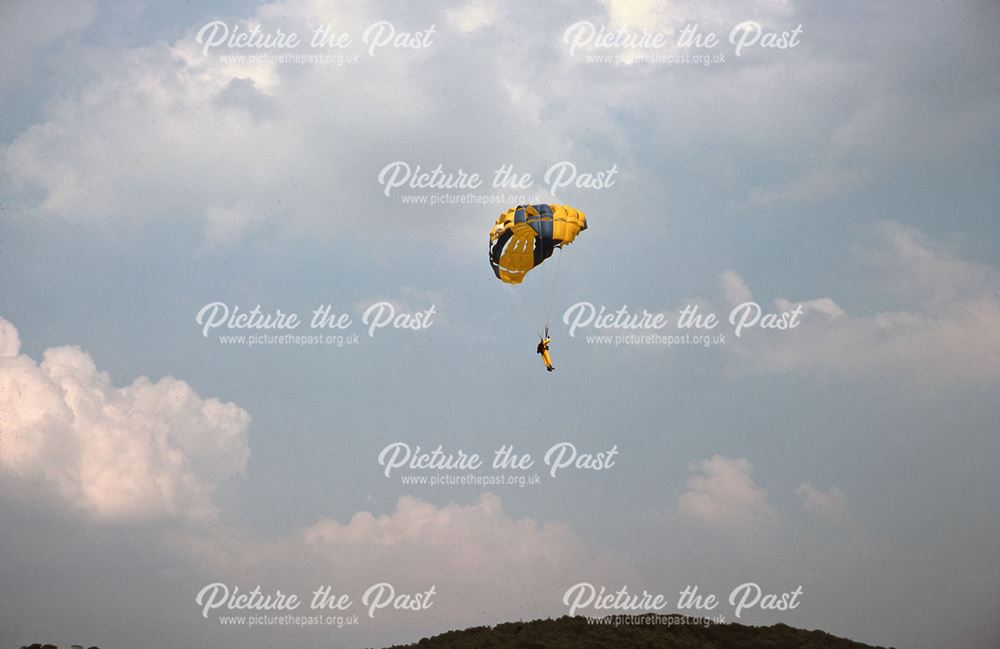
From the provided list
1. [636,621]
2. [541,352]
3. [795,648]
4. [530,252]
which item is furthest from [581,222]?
[795,648]

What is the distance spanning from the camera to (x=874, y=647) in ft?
115

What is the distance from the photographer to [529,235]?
36125mm

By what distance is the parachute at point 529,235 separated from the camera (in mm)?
36031

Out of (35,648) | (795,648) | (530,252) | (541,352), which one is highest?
(530,252)

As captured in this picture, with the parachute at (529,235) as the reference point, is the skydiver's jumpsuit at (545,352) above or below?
below

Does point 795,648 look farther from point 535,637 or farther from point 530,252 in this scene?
point 530,252

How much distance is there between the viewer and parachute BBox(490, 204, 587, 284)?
3603 cm

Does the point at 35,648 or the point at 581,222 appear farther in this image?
the point at 581,222

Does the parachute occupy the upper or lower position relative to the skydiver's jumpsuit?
upper

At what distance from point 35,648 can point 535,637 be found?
684 inches

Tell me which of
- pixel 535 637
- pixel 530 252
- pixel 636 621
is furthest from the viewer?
pixel 530 252

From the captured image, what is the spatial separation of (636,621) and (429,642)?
753cm

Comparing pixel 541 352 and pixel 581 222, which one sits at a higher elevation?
pixel 581 222

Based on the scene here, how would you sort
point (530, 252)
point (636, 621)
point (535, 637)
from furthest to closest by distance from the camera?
point (530, 252)
point (636, 621)
point (535, 637)
